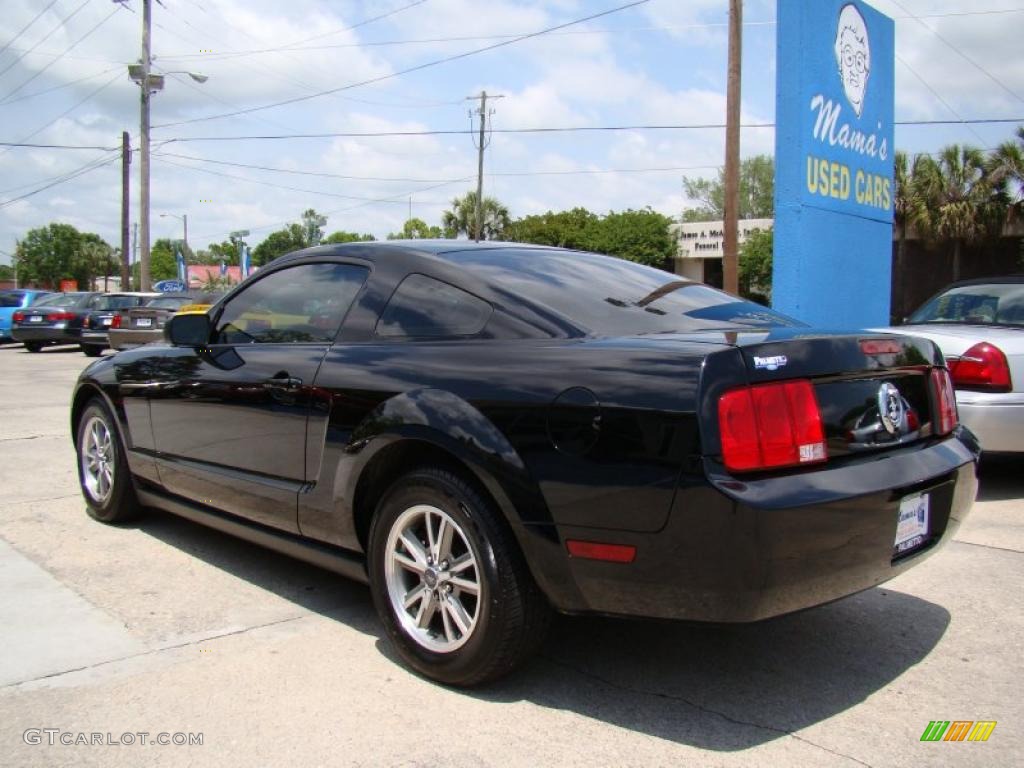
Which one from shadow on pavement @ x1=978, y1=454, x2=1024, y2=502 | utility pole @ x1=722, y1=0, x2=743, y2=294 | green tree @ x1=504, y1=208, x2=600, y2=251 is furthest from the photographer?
green tree @ x1=504, y1=208, x2=600, y2=251

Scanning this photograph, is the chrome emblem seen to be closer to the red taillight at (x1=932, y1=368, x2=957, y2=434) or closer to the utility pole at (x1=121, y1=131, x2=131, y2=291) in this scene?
the red taillight at (x1=932, y1=368, x2=957, y2=434)

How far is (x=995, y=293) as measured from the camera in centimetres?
652

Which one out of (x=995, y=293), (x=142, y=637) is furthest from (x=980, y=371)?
(x=142, y=637)

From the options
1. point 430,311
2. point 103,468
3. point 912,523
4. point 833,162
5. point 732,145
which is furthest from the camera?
point 732,145

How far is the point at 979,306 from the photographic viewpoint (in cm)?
652

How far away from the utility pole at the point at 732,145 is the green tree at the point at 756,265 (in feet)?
79.3

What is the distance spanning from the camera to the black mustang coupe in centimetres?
253

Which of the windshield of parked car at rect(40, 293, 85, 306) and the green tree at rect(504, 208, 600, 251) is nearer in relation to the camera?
the windshield of parked car at rect(40, 293, 85, 306)

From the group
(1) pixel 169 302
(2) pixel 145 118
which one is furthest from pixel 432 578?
(2) pixel 145 118

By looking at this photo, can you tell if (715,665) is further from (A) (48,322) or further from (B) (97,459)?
(A) (48,322)

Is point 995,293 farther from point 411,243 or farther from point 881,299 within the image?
point 881,299

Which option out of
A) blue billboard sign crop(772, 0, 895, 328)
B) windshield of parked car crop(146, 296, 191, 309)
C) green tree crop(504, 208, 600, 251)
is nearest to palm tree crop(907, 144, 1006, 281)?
green tree crop(504, 208, 600, 251)

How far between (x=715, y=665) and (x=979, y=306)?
14.6 ft

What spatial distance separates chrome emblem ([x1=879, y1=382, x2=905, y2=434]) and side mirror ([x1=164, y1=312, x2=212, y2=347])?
2982mm
